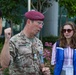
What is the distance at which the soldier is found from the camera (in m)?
4.21

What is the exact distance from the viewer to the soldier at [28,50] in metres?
4.21

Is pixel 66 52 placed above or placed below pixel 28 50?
below

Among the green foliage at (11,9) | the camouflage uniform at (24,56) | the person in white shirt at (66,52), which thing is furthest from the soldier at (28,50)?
the green foliage at (11,9)

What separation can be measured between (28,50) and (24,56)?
0.09m

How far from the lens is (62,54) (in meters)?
5.62

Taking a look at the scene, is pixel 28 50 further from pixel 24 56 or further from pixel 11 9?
pixel 11 9

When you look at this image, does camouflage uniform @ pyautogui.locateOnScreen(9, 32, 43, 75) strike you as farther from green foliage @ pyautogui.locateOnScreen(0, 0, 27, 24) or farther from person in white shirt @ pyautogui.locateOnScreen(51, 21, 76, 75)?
green foliage @ pyautogui.locateOnScreen(0, 0, 27, 24)

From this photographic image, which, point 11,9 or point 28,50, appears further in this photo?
point 11,9

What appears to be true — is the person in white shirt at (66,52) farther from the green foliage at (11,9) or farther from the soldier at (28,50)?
the green foliage at (11,9)

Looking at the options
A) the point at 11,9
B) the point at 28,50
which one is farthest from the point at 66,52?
the point at 11,9

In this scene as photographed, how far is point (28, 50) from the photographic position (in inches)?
167

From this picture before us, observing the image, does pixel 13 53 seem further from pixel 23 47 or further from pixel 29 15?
pixel 29 15

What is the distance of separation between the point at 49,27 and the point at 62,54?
19.4 m

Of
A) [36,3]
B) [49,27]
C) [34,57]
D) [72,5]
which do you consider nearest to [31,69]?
[34,57]
